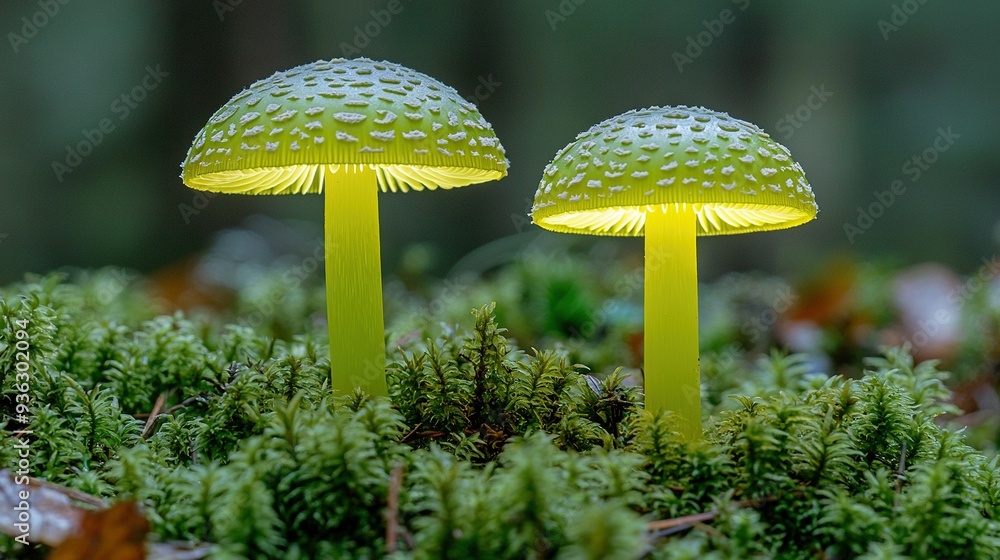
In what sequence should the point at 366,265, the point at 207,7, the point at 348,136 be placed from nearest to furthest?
the point at 348,136 < the point at 366,265 < the point at 207,7

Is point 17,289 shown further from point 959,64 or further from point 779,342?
point 959,64

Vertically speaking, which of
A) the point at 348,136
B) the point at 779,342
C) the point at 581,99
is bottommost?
the point at 779,342

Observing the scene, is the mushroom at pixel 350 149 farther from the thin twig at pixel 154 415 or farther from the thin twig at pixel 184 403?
the thin twig at pixel 154 415

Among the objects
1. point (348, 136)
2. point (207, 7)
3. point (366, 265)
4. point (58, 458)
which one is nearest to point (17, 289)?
point (58, 458)

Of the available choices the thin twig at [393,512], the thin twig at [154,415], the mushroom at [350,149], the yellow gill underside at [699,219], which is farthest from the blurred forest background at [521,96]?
the thin twig at [393,512]

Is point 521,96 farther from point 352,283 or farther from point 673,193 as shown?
point 673,193

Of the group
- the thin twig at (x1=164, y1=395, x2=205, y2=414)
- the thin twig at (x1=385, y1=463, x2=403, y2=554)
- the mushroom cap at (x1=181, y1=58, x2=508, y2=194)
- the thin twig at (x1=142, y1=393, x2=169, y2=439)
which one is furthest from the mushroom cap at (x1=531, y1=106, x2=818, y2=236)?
the thin twig at (x1=142, y1=393, x2=169, y2=439)
